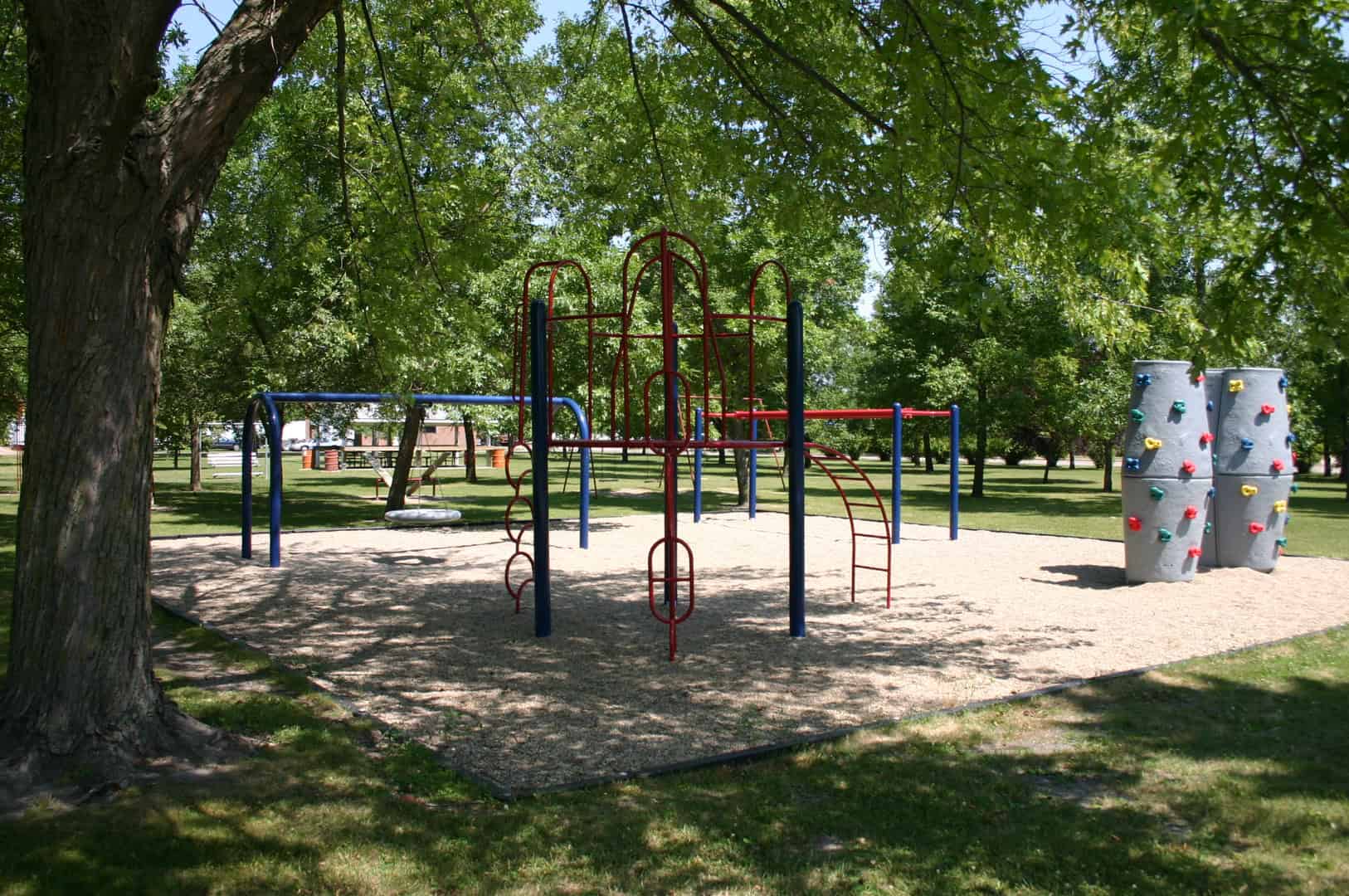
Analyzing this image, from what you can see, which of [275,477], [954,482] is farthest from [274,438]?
[954,482]

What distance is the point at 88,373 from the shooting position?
14.8 feet

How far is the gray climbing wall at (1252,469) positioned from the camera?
10453 mm

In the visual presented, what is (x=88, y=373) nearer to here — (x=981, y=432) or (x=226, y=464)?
(x=981, y=432)

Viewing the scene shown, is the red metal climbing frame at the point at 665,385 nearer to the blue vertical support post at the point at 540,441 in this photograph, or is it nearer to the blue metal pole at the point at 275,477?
the blue vertical support post at the point at 540,441

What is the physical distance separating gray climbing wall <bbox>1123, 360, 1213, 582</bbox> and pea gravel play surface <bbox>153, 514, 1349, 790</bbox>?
0.30 m

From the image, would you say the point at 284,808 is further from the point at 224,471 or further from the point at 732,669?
the point at 224,471

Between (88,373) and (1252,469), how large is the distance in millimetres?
10153

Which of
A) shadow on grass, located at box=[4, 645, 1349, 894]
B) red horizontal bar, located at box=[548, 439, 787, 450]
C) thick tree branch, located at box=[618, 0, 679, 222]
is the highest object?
thick tree branch, located at box=[618, 0, 679, 222]

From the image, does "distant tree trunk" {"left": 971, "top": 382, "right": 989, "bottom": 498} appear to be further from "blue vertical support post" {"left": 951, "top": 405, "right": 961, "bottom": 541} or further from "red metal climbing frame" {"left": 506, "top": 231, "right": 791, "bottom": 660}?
"red metal climbing frame" {"left": 506, "top": 231, "right": 791, "bottom": 660}

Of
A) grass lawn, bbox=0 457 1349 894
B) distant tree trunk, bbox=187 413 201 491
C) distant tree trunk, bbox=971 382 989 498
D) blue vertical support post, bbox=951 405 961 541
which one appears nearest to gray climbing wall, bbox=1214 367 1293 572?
blue vertical support post, bbox=951 405 961 541

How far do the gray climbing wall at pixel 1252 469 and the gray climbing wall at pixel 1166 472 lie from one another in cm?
72

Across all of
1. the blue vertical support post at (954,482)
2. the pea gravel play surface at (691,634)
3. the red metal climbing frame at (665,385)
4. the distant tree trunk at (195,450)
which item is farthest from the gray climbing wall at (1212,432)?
the distant tree trunk at (195,450)

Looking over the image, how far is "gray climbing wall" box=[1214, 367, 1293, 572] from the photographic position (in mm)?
10453

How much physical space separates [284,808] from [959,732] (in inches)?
125
